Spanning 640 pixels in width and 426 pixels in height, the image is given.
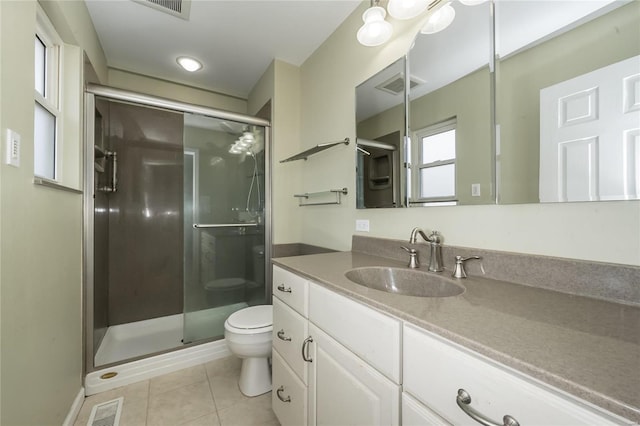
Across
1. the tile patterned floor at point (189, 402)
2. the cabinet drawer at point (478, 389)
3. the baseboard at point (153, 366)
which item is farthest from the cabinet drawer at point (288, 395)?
the baseboard at point (153, 366)

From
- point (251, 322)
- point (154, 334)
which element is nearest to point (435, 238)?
point (251, 322)

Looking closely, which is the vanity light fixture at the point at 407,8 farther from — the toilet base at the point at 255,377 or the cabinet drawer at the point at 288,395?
the toilet base at the point at 255,377

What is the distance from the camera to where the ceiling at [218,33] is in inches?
63.8

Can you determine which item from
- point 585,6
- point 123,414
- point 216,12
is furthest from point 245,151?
point 585,6

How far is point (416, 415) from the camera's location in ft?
1.94

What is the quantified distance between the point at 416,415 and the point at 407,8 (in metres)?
1.56

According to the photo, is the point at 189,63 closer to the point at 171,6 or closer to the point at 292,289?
the point at 171,6

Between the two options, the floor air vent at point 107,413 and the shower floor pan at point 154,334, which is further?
the shower floor pan at point 154,334

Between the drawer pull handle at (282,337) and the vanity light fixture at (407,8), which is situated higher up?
the vanity light fixture at (407,8)

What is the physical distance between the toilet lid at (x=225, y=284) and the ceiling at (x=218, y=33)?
1.94m

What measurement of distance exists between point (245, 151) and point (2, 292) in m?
1.76

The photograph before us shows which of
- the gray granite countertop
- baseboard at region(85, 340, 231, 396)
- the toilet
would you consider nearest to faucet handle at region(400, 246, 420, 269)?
the gray granite countertop

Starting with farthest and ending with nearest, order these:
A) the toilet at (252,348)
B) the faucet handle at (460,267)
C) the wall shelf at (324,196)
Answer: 1. the wall shelf at (324,196)
2. the toilet at (252,348)
3. the faucet handle at (460,267)

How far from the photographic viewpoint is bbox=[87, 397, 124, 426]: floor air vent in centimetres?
134
